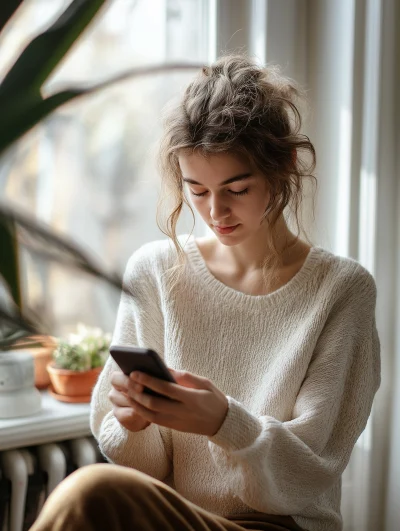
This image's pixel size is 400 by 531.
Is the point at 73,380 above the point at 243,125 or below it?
below

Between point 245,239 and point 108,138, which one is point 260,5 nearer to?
point 108,138

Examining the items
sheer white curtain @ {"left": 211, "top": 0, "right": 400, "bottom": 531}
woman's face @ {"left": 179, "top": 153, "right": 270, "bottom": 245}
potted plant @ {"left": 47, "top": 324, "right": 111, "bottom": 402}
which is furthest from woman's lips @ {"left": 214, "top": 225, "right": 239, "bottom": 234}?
potted plant @ {"left": 47, "top": 324, "right": 111, "bottom": 402}

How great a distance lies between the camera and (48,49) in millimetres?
362

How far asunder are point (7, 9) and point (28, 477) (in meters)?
1.36

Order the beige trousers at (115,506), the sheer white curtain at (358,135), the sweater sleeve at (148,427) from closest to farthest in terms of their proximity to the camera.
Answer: the beige trousers at (115,506)
the sweater sleeve at (148,427)
the sheer white curtain at (358,135)

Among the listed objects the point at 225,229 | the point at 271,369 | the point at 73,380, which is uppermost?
the point at 225,229

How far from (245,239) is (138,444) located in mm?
421

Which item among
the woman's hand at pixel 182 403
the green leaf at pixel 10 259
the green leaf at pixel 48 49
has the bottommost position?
the woman's hand at pixel 182 403

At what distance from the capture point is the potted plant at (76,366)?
1.65 meters

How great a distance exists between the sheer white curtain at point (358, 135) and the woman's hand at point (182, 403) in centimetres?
62

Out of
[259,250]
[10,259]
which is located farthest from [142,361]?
[10,259]

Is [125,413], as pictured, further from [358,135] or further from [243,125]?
[358,135]

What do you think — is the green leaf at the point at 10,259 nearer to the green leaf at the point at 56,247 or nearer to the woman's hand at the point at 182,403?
the green leaf at the point at 56,247

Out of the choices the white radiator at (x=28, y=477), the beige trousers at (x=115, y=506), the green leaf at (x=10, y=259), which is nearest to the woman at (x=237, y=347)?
the beige trousers at (x=115, y=506)
